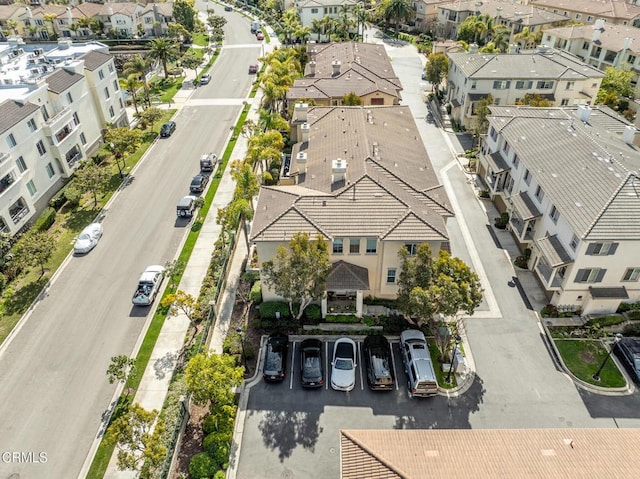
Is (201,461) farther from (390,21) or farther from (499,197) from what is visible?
(390,21)

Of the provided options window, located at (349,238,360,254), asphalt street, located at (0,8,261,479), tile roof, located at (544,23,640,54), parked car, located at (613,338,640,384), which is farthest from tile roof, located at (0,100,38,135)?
tile roof, located at (544,23,640,54)

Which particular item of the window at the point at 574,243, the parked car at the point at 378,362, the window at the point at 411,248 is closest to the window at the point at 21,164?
the parked car at the point at 378,362

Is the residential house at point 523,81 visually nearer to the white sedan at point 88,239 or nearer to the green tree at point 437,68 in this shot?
the green tree at point 437,68

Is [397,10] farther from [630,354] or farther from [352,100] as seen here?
[630,354]

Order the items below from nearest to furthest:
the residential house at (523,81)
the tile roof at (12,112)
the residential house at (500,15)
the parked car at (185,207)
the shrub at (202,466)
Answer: the shrub at (202,466) < the tile roof at (12,112) < the parked car at (185,207) < the residential house at (523,81) < the residential house at (500,15)

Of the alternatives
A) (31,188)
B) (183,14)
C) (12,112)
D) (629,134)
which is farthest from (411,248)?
(183,14)

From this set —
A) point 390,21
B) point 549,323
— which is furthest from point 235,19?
point 549,323
